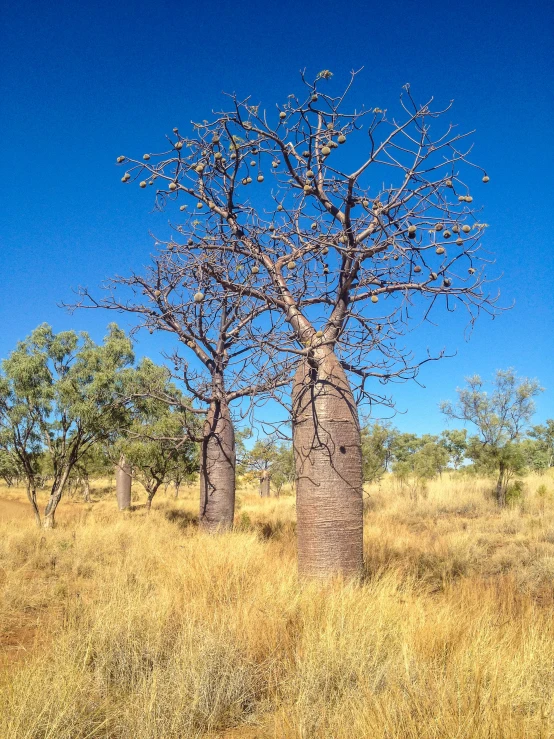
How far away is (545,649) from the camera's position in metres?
2.38

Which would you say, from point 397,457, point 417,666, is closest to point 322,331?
point 417,666

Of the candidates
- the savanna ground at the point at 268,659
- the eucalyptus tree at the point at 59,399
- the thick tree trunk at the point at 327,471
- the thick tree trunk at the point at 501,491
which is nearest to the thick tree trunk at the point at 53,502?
the eucalyptus tree at the point at 59,399

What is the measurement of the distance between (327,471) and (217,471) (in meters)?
3.19

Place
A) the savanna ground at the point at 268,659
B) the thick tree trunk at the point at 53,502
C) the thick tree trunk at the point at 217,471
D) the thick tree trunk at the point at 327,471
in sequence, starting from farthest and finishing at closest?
the thick tree trunk at the point at 53,502 → the thick tree trunk at the point at 217,471 → the thick tree trunk at the point at 327,471 → the savanna ground at the point at 268,659

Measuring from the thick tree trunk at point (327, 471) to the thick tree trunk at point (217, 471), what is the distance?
2775mm

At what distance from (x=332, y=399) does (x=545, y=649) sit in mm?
2029

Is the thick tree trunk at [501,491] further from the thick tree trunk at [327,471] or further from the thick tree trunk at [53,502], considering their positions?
the thick tree trunk at [53,502]

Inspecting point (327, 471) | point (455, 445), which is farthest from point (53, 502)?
point (455, 445)

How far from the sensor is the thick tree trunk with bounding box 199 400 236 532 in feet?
21.2

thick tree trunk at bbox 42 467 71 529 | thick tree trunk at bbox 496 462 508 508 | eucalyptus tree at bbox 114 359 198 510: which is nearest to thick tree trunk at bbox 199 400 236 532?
eucalyptus tree at bbox 114 359 198 510

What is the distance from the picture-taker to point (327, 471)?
A: 3.62m

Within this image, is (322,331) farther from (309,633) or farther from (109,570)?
(109,570)

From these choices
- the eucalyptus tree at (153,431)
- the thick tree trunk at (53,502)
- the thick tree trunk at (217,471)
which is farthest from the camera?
the eucalyptus tree at (153,431)

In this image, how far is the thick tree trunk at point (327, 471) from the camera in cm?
355
